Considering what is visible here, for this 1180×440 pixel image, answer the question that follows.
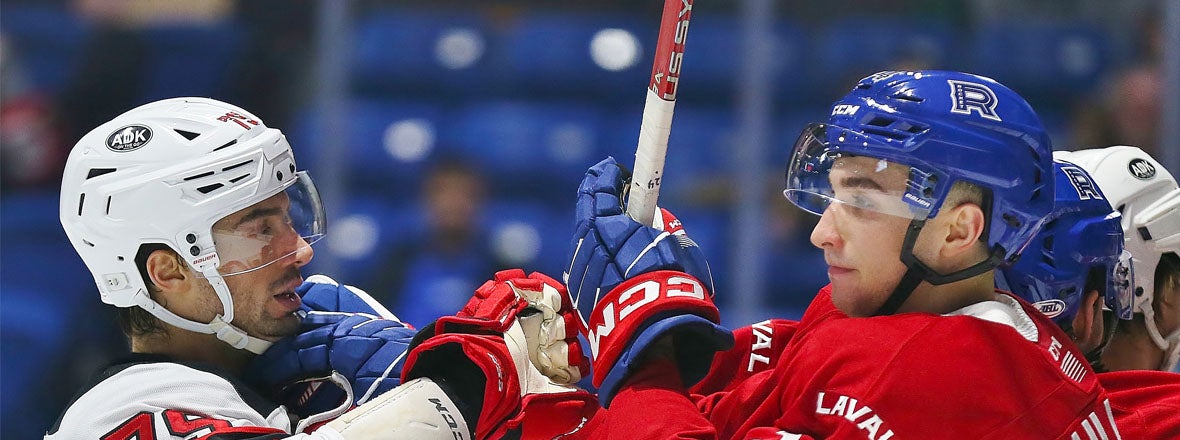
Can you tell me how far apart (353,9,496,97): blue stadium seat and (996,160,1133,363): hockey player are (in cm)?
337

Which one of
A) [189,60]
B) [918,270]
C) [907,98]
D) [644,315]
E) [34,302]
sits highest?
[907,98]

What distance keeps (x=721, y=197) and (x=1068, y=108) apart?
5.02ft

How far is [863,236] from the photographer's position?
1.92m

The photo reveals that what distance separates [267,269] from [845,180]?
1.16 meters

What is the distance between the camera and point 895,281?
75.8 inches

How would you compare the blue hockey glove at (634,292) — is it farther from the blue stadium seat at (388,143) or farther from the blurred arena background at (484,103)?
the blue stadium seat at (388,143)

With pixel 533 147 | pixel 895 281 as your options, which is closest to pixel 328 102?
pixel 533 147

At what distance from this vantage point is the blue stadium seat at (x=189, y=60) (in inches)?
206

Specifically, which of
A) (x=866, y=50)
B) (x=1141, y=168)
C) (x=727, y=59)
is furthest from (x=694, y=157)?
(x=1141, y=168)

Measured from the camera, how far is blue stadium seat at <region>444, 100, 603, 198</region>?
541cm

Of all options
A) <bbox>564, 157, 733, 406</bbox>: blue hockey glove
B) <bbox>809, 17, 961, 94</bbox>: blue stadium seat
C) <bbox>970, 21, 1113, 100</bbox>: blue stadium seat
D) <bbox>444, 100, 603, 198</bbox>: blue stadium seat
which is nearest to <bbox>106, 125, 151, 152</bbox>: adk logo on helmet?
<bbox>564, 157, 733, 406</bbox>: blue hockey glove

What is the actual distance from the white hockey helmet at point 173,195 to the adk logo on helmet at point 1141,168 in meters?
1.82

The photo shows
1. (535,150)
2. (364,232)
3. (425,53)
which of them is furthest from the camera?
(425,53)

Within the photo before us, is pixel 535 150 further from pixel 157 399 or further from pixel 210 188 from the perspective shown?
Answer: pixel 157 399
